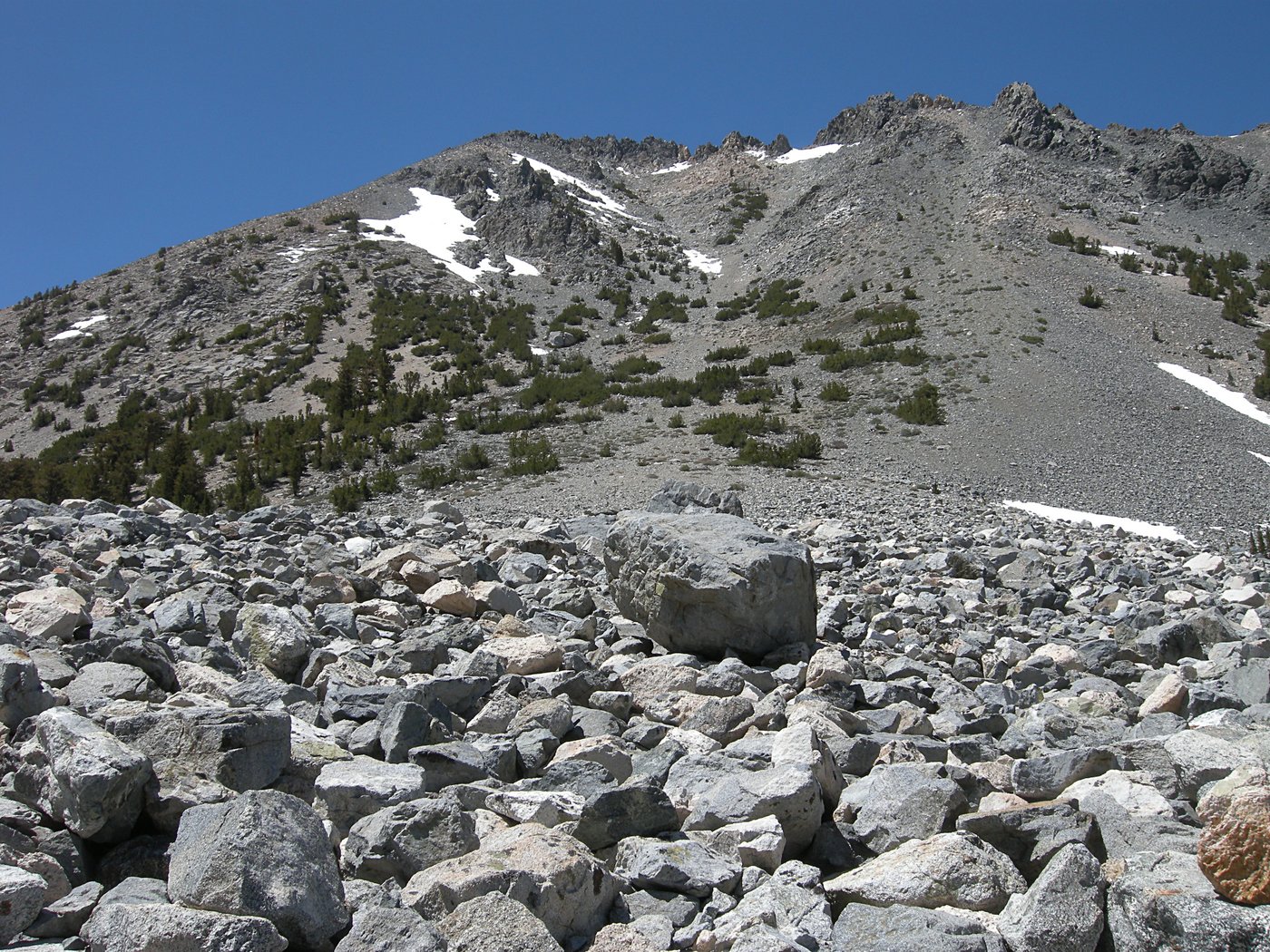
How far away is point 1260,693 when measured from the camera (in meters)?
5.02

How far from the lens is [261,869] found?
258 centimetres

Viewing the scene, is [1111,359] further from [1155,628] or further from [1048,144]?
[1048,144]

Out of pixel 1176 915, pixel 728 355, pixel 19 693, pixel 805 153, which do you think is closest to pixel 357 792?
pixel 19 693

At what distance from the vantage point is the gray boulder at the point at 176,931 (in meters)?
2.32

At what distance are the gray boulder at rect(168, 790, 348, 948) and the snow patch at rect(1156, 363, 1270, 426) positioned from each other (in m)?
28.3

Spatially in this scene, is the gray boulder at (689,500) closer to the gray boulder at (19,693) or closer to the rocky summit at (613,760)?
the rocky summit at (613,760)

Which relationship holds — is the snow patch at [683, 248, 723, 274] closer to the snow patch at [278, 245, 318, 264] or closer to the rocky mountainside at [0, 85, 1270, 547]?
the rocky mountainside at [0, 85, 1270, 547]

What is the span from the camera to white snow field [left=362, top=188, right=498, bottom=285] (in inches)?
1977

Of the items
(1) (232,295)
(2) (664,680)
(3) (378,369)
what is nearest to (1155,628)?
(2) (664,680)

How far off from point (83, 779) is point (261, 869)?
2.82 feet

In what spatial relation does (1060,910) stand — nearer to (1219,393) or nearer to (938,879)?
(938,879)

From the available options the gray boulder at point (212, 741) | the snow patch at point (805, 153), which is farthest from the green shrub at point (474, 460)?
the snow patch at point (805, 153)

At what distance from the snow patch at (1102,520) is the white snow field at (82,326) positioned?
44.1 m

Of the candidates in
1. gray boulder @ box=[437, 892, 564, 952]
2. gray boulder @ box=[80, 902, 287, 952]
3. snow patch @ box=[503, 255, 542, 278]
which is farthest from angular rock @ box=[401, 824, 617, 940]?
snow patch @ box=[503, 255, 542, 278]
